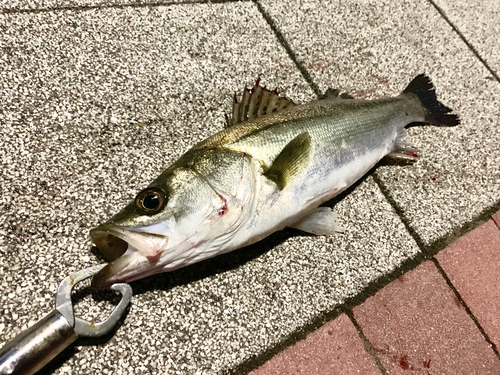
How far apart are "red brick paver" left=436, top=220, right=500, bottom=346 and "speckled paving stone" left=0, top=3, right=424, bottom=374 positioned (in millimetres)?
348

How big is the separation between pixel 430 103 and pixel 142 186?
2.66 meters

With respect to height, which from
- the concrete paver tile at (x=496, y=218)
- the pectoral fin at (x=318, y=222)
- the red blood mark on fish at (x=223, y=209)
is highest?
the red blood mark on fish at (x=223, y=209)

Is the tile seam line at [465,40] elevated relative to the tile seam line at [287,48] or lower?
lower

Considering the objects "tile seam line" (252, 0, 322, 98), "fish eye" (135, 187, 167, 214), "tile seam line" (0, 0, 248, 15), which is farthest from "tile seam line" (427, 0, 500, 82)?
"fish eye" (135, 187, 167, 214)

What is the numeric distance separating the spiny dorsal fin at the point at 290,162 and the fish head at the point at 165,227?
329 millimetres

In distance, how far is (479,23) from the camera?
Result: 4.06 metres

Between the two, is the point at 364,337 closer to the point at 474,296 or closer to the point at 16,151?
the point at 474,296

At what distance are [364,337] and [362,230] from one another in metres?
0.76

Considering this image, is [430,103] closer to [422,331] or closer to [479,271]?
[479,271]

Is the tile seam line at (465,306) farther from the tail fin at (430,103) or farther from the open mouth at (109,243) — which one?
the open mouth at (109,243)

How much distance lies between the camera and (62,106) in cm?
246

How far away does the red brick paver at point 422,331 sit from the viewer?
7.22 feet

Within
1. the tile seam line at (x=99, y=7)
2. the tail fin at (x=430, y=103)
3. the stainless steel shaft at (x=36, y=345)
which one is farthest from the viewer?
the tail fin at (x=430, y=103)

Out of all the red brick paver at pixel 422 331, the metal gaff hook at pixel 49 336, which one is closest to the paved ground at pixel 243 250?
the red brick paver at pixel 422 331
